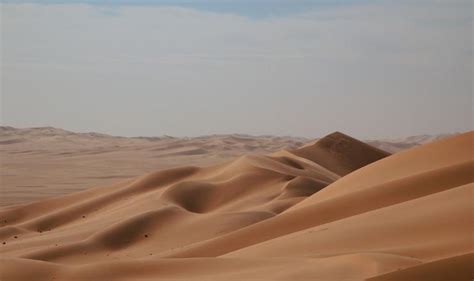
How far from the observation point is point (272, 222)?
13391 millimetres

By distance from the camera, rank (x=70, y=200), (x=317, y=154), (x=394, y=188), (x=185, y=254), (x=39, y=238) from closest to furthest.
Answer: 1. (x=185, y=254)
2. (x=394, y=188)
3. (x=39, y=238)
4. (x=70, y=200)
5. (x=317, y=154)

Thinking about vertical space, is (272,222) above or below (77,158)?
below

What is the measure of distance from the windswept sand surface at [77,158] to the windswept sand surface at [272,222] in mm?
8207

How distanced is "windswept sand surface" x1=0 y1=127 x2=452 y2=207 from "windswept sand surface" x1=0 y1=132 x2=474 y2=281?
8207mm

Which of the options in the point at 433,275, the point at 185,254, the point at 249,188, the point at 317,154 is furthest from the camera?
the point at 317,154

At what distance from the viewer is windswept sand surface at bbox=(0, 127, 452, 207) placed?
36.1 meters

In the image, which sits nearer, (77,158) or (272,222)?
(272,222)

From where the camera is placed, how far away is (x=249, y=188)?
21.8 m

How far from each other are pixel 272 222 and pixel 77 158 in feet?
156

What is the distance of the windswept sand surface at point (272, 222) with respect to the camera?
8.38 metres

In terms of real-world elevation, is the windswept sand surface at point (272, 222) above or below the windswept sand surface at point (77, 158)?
below

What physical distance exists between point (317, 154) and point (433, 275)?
22227mm

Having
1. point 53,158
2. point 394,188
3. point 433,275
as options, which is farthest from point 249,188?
point 53,158

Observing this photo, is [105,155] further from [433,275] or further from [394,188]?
[433,275]
